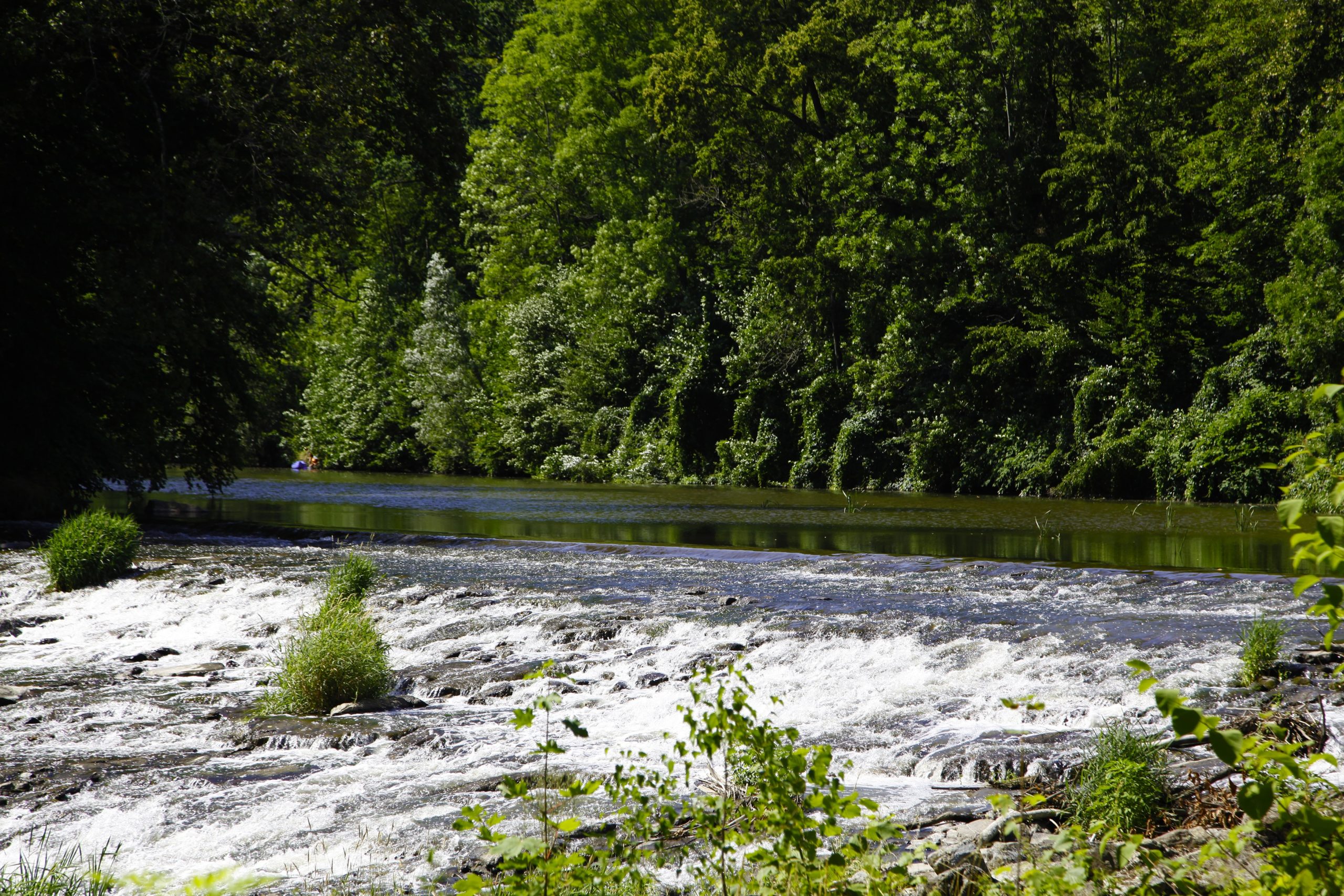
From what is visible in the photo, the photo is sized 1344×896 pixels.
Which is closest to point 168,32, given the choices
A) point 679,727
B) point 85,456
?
point 85,456

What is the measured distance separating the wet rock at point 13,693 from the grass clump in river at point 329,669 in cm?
176

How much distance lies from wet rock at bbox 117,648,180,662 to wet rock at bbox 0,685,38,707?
1.17m

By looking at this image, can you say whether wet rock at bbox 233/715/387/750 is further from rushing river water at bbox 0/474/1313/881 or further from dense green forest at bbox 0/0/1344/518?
dense green forest at bbox 0/0/1344/518

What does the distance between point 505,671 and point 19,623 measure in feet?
18.9

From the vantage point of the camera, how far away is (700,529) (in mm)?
20359

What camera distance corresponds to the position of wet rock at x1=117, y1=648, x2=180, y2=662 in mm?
9836

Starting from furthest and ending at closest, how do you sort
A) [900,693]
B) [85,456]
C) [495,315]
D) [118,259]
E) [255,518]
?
[495,315] → [255,518] → [85,456] → [118,259] → [900,693]

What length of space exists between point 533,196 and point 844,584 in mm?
34241

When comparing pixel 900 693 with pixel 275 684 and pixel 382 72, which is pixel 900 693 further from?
pixel 382 72

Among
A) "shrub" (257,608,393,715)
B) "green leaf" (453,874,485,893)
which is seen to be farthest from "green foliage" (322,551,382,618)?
"green leaf" (453,874,485,893)

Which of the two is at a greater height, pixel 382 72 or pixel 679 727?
pixel 382 72

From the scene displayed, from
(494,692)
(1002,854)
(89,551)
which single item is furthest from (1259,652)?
(89,551)

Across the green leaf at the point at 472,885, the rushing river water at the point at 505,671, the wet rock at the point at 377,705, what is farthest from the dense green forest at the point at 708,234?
the green leaf at the point at 472,885

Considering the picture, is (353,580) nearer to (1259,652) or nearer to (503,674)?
(503,674)
